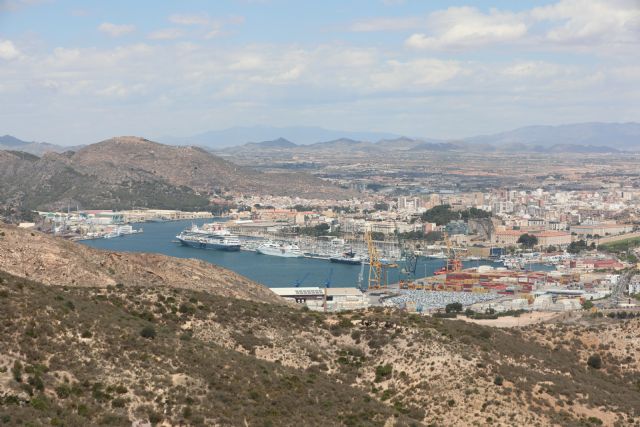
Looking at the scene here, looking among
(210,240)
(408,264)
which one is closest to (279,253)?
(210,240)

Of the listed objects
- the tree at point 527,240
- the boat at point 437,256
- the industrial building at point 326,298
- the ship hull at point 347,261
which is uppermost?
the industrial building at point 326,298

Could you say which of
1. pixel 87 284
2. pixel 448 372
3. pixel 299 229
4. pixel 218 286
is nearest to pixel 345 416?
pixel 448 372

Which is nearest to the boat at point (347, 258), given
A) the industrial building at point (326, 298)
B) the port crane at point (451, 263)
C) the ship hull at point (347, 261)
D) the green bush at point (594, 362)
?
the ship hull at point (347, 261)

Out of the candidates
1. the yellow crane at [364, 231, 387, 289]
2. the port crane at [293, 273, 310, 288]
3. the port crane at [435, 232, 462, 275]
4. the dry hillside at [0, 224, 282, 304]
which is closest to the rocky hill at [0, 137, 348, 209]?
the port crane at [435, 232, 462, 275]

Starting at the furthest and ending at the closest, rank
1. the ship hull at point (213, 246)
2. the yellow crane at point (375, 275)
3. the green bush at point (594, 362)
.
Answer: the ship hull at point (213, 246) < the yellow crane at point (375, 275) < the green bush at point (594, 362)

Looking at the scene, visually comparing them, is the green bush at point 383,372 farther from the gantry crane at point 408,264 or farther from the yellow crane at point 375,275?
the yellow crane at point 375,275

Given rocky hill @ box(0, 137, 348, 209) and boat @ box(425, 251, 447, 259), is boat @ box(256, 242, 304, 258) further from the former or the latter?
rocky hill @ box(0, 137, 348, 209)

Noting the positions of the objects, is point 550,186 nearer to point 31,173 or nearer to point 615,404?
point 31,173
